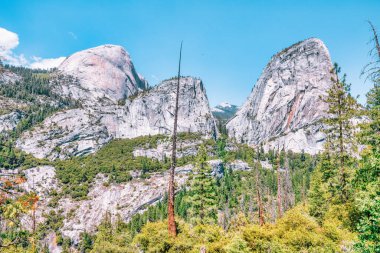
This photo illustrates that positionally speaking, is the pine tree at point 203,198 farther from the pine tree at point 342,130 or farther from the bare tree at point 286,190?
the bare tree at point 286,190

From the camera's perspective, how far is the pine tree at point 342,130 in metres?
24.3

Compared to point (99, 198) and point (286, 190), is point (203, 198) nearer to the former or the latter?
point (286, 190)

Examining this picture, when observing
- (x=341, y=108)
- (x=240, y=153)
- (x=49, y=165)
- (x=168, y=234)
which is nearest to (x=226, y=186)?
(x=240, y=153)

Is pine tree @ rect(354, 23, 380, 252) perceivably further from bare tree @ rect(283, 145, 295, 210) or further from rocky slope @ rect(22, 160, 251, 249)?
rocky slope @ rect(22, 160, 251, 249)

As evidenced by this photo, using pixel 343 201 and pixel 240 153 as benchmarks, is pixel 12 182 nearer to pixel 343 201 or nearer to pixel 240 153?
pixel 343 201

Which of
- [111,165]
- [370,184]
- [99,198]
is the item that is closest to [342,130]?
[370,184]

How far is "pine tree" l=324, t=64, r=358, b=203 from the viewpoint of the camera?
24.3m

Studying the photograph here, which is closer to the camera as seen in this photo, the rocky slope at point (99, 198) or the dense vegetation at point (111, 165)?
the rocky slope at point (99, 198)

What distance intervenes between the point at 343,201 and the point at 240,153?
164 m

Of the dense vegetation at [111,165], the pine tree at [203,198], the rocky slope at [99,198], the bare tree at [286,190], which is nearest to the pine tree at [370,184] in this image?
the pine tree at [203,198]

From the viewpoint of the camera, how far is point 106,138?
194m

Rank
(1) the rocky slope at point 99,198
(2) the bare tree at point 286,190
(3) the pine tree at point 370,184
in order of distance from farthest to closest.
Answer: (1) the rocky slope at point 99,198, (2) the bare tree at point 286,190, (3) the pine tree at point 370,184

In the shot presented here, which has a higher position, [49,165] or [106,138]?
[106,138]

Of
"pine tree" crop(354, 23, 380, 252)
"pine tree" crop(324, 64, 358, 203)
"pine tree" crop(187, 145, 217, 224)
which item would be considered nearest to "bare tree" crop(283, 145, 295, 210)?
"pine tree" crop(187, 145, 217, 224)
